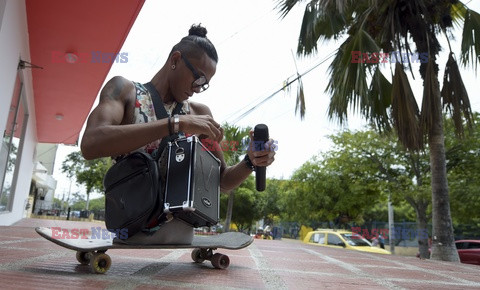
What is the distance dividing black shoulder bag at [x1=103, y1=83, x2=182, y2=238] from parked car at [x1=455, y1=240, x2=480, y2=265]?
13200 mm

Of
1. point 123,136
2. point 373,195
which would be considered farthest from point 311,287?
point 373,195

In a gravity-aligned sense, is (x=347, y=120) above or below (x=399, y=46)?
below

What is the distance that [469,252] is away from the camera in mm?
11539

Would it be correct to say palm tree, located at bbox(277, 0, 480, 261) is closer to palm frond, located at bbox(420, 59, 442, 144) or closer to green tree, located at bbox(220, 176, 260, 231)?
palm frond, located at bbox(420, 59, 442, 144)

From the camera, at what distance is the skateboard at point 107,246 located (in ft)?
4.38

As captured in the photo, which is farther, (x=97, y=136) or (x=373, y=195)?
(x=373, y=195)

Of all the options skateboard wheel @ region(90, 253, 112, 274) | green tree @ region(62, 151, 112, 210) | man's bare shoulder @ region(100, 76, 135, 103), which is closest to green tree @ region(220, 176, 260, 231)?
green tree @ region(62, 151, 112, 210)

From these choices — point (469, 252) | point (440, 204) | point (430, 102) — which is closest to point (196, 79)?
point (430, 102)

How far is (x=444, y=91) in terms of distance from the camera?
596 centimetres

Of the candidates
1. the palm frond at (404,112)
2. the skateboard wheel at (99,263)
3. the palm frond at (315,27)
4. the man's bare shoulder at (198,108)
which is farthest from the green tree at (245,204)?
the skateboard wheel at (99,263)

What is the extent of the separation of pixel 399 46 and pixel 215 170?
564 centimetres

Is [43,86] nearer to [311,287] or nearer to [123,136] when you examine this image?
[123,136]

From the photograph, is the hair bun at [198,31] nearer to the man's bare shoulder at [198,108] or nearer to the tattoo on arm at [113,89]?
the man's bare shoulder at [198,108]

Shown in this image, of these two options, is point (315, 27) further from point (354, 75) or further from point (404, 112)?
point (404, 112)
